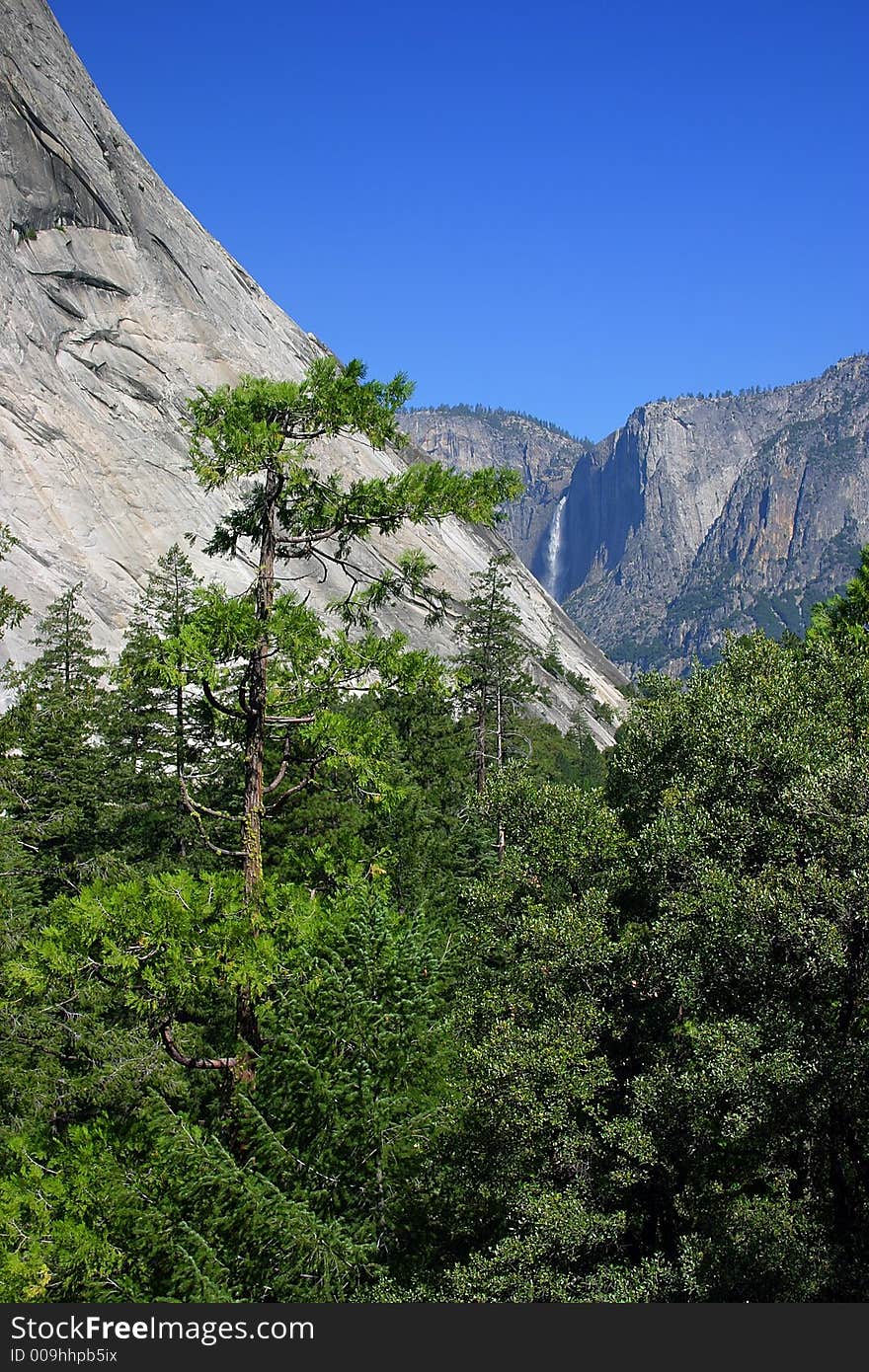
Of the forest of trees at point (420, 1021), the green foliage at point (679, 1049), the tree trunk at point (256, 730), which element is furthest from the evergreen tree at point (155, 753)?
the tree trunk at point (256, 730)

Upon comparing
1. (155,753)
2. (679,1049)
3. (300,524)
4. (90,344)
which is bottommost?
(679,1049)

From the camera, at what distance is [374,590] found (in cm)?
956

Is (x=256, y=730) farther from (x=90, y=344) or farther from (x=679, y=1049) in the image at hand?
(x=90, y=344)

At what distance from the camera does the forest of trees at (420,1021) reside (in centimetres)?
908

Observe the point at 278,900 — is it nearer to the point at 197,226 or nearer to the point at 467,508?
the point at 467,508

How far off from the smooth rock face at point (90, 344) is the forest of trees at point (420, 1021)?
3442 centimetres

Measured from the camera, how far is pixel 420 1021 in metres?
10.9

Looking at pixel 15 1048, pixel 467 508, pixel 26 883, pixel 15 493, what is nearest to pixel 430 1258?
pixel 15 1048

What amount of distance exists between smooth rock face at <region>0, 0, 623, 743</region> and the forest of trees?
1355 inches

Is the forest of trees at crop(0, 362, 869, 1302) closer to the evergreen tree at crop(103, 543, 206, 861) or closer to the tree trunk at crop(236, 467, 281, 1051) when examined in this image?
the tree trunk at crop(236, 467, 281, 1051)

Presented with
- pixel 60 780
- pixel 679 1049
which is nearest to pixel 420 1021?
pixel 679 1049

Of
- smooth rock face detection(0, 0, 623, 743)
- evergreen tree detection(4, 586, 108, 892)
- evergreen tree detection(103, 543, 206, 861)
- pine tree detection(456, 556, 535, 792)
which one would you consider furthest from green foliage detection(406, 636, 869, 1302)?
smooth rock face detection(0, 0, 623, 743)

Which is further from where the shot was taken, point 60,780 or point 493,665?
point 493,665

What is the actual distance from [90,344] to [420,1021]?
168ft
